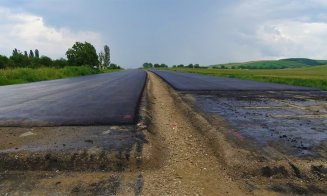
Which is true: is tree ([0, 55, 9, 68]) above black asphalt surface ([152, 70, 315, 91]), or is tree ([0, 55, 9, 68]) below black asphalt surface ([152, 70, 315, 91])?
above

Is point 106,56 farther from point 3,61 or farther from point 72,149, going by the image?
point 72,149

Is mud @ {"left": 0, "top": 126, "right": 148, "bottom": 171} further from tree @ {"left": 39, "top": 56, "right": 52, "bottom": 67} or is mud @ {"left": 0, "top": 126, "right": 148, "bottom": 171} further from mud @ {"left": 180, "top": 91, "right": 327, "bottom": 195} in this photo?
tree @ {"left": 39, "top": 56, "right": 52, "bottom": 67}

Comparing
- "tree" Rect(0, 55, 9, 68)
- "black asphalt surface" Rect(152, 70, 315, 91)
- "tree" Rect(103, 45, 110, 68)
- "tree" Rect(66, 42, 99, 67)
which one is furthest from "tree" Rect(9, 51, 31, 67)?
"tree" Rect(103, 45, 110, 68)

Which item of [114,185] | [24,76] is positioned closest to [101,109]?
[114,185]

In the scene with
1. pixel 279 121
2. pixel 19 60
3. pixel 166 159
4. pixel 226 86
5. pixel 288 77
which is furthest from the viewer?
pixel 19 60

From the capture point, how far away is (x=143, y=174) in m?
5.48

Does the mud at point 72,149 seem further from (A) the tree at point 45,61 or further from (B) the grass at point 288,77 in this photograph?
(A) the tree at point 45,61

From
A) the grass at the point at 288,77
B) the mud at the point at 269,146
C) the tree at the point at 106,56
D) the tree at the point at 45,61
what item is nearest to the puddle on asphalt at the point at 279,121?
the mud at the point at 269,146

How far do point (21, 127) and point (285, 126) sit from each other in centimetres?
692

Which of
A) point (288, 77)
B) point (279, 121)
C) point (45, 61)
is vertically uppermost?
point (45, 61)

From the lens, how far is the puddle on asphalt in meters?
7.42

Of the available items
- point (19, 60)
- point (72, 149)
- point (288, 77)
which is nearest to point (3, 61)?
point (19, 60)

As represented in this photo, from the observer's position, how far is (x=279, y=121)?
31.8 ft

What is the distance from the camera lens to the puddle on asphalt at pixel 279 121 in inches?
292
